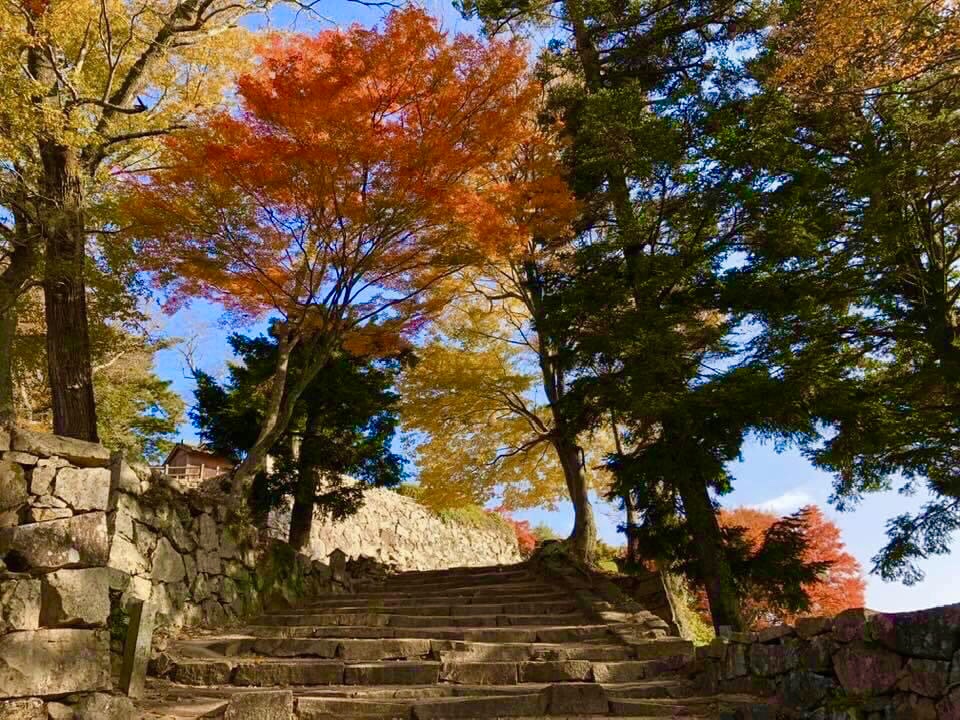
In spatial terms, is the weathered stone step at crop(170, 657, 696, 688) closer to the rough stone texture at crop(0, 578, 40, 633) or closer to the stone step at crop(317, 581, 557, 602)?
the rough stone texture at crop(0, 578, 40, 633)

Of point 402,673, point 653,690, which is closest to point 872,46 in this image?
point 653,690

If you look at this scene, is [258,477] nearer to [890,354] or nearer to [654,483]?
[654,483]

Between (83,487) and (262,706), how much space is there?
2.17 metres

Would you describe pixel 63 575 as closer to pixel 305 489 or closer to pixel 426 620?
pixel 426 620

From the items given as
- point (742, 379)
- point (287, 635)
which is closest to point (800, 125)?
point (742, 379)

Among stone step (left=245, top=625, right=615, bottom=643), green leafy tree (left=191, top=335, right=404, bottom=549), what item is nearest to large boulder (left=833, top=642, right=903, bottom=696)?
stone step (left=245, top=625, right=615, bottom=643)

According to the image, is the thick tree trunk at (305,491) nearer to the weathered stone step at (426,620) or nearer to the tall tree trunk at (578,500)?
the weathered stone step at (426,620)

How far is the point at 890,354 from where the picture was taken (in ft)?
31.0

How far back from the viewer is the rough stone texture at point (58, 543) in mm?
4875

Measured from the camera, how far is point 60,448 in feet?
17.6

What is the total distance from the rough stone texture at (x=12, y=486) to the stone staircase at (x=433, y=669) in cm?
193

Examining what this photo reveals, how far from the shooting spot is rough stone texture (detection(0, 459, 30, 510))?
502 cm

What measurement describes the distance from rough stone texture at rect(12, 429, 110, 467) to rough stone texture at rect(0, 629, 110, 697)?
4.27 ft

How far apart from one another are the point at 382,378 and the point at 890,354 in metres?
8.39
